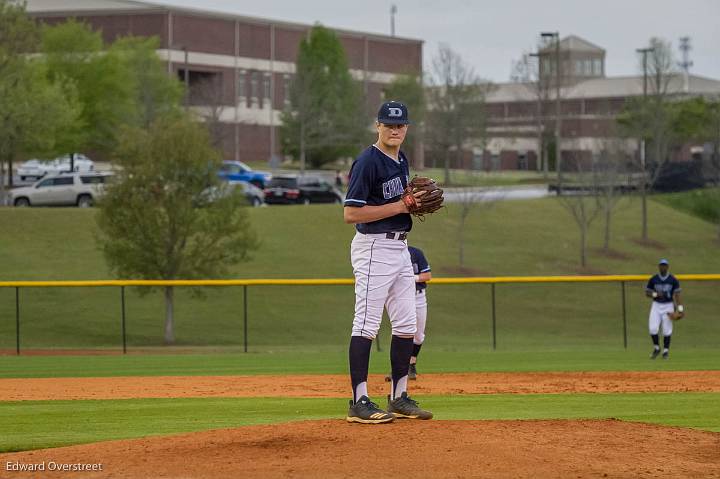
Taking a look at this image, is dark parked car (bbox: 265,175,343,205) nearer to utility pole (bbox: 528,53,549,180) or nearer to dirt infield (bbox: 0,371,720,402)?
utility pole (bbox: 528,53,549,180)

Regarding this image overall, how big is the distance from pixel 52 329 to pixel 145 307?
4.19 meters

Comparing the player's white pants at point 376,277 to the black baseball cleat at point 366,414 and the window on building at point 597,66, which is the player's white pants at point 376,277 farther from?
the window on building at point 597,66

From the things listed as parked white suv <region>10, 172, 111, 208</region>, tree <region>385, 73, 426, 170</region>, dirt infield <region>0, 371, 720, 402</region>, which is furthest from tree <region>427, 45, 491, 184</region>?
dirt infield <region>0, 371, 720, 402</region>

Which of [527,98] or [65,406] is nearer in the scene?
[65,406]

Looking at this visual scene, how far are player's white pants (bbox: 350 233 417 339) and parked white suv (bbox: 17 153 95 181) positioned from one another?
2032 inches

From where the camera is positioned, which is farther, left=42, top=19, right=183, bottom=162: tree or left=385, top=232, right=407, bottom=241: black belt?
left=42, top=19, right=183, bottom=162: tree

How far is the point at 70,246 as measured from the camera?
132 ft

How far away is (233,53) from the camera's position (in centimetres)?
7906

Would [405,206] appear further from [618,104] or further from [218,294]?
[618,104]

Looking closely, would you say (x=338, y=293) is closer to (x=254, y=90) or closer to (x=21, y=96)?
(x=21, y=96)

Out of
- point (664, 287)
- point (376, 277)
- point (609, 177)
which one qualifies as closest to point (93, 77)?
point (609, 177)

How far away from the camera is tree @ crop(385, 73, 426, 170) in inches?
2958

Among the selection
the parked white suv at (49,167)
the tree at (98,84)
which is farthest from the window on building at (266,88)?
the tree at (98,84)

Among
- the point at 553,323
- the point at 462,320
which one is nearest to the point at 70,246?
the point at 462,320
